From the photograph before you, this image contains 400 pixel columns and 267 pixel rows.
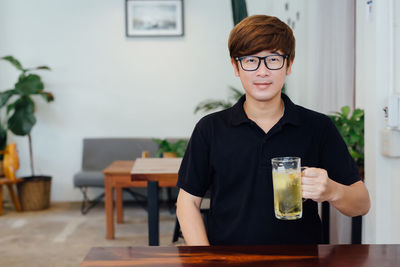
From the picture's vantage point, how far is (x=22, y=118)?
5.13 meters

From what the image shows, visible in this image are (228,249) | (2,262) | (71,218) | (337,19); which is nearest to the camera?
(228,249)

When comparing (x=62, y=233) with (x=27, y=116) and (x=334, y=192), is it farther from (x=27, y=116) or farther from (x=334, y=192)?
(x=334, y=192)

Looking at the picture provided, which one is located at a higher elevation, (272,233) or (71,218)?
(272,233)

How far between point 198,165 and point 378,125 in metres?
1.08

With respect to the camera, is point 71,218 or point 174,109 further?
point 174,109

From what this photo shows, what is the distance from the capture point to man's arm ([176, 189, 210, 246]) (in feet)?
4.77

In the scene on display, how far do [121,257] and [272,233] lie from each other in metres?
0.54

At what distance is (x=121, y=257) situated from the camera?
1006 mm

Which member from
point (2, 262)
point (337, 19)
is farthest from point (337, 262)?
point (2, 262)

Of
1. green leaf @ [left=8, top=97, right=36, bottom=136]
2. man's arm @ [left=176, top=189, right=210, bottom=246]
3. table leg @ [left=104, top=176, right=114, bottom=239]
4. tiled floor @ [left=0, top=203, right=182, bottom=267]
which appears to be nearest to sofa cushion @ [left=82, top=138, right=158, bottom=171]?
tiled floor @ [left=0, top=203, right=182, bottom=267]

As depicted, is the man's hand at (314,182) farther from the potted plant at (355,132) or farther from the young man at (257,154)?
the potted plant at (355,132)

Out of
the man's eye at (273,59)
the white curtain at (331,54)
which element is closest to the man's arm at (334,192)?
the man's eye at (273,59)

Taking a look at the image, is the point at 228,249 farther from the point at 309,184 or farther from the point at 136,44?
the point at 136,44

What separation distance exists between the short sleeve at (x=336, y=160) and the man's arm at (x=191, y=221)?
0.40 m
